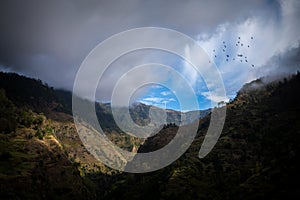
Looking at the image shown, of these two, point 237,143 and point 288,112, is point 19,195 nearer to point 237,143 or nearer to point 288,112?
point 237,143

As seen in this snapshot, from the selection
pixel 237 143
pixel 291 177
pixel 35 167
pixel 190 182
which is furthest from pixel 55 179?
pixel 237 143

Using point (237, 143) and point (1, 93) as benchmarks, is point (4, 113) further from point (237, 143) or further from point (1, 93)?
point (237, 143)

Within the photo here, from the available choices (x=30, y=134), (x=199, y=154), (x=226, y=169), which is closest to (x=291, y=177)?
(x=226, y=169)

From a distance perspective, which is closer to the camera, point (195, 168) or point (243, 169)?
point (243, 169)

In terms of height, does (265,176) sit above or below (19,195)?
above

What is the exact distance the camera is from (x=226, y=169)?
433 feet

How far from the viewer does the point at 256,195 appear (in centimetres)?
9012

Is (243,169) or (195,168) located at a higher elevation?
(243,169)

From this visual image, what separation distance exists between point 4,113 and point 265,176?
15840cm

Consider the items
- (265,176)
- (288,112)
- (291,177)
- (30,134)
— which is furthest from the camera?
(288,112)

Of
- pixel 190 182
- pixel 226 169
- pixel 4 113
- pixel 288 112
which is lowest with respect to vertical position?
pixel 190 182

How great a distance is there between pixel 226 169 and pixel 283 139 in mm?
35948

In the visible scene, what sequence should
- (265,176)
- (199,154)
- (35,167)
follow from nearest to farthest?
(265,176)
(35,167)
(199,154)

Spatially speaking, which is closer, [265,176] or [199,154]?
[265,176]
